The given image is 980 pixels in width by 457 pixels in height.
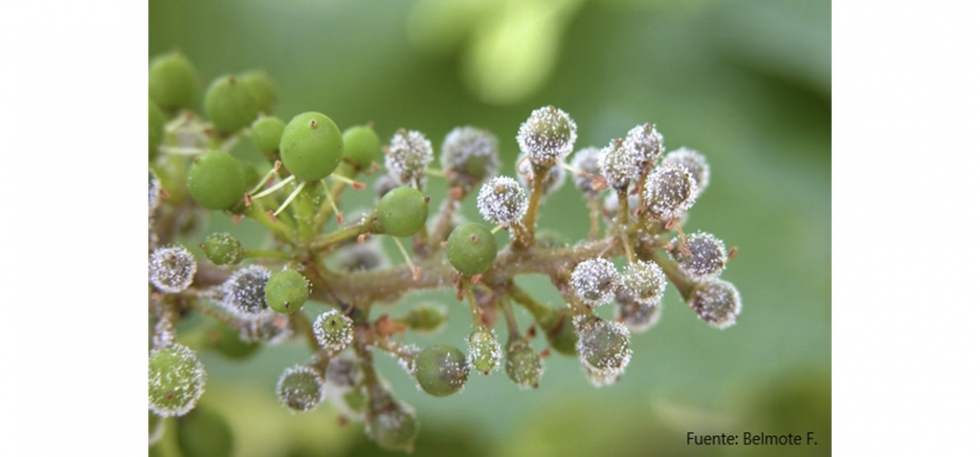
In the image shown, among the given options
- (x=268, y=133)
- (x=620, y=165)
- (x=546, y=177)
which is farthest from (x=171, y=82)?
(x=620, y=165)

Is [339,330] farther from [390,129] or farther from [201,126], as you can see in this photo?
[390,129]

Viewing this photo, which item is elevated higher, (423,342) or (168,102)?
(168,102)

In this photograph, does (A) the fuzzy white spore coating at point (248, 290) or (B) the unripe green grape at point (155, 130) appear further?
(B) the unripe green grape at point (155, 130)

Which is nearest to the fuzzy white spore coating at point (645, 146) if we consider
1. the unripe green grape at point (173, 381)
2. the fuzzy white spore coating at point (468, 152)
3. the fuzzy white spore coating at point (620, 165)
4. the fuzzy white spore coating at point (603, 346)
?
the fuzzy white spore coating at point (620, 165)

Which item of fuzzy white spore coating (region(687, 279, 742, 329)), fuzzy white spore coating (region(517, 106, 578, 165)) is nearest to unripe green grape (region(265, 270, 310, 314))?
fuzzy white spore coating (region(517, 106, 578, 165))

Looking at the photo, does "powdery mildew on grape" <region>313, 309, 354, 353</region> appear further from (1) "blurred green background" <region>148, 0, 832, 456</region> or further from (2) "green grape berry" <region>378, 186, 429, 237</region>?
(1) "blurred green background" <region>148, 0, 832, 456</region>

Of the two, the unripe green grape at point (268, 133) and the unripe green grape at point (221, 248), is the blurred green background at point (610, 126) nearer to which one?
the unripe green grape at point (268, 133)
